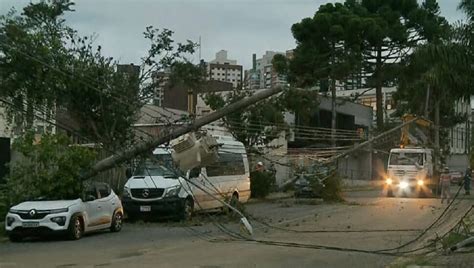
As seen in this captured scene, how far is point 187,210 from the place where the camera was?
925 inches

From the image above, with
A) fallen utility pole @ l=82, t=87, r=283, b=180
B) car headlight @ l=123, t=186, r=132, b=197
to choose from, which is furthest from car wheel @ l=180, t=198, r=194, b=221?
fallen utility pole @ l=82, t=87, r=283, b=180

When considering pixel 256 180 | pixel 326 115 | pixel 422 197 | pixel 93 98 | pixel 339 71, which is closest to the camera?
pixel 93 98

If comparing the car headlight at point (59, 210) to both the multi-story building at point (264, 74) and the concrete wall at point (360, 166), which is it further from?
the concrete wall at point (360, 166)

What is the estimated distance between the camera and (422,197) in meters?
40.7

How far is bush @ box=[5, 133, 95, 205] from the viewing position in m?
19.7

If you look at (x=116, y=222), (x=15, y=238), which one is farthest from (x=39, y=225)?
(x=116, y=222)

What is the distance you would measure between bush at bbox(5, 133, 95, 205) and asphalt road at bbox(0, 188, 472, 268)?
1633 mm

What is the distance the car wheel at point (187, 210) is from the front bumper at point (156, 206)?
19 cm

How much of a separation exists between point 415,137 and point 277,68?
9.89 metres

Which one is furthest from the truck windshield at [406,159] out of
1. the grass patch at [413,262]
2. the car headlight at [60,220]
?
the grass patch at [413,262]

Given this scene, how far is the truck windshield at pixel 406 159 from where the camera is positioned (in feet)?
134

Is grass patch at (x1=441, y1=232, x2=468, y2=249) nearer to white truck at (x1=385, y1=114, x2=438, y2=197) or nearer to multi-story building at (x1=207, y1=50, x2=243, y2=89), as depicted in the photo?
multi-story building at (x1=207, y1=50, x2=243, y2=89)

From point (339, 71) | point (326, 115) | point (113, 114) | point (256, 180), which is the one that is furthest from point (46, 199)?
point (326, 115)

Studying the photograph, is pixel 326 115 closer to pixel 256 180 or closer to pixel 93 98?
pixel 256 180
